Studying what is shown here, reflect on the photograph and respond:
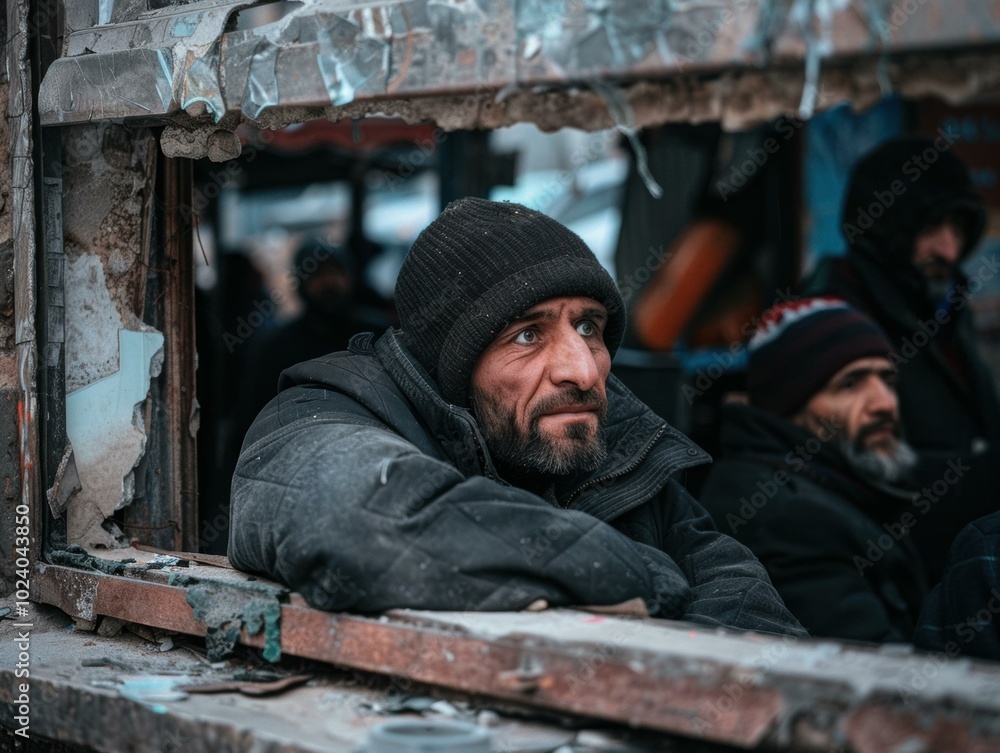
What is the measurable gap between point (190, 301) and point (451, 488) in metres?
1.30

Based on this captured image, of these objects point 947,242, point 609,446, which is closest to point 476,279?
point 609,446

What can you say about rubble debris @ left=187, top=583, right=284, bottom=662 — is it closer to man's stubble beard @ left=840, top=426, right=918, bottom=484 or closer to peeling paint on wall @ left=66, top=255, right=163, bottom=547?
peeling paint on wall @ left=66, top=255, right=163, bottom=547

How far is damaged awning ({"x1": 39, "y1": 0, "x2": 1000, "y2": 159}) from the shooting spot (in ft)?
5.51

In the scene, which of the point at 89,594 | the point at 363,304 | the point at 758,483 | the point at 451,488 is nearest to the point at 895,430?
the point at 758,483

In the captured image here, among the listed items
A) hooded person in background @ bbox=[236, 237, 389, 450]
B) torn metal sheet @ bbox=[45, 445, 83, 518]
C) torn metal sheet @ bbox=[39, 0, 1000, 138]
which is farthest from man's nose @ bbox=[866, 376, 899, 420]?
hooded person in background @ bbox=[236, 237, 389, 450]

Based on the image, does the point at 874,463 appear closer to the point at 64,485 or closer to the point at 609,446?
the point at 609,446

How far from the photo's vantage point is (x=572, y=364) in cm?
273

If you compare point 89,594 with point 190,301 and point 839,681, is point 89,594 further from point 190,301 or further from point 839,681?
A: point 839,681

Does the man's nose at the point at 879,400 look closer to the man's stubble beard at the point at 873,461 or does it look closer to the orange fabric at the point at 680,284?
the man's stubble beard at the point at 873,461

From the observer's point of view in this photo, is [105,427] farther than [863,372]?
No

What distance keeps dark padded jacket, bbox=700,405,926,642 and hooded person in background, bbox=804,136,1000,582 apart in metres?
→ 0.95

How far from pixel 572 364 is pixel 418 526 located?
2.71 feet

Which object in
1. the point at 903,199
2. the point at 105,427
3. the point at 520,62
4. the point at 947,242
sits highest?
the point at 520,62

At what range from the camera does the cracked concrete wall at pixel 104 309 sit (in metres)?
2.88
